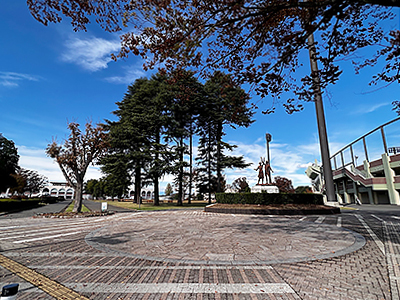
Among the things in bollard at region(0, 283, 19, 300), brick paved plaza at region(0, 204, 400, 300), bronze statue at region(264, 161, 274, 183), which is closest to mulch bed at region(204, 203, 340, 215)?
bronze statue at region(264, 161, 274, 183)

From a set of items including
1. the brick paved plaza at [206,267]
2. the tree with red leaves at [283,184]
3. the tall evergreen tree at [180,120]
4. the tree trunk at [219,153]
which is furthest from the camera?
the tree with red leaves at [283,184]

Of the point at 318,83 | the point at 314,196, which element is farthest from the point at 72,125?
the point at 314,196

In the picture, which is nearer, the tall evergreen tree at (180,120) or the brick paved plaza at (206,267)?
the brick paved plaza at (206,267)

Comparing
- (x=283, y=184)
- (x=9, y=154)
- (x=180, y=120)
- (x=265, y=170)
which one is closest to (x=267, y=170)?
(x=265, y=170)

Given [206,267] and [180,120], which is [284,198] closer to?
[206,267]

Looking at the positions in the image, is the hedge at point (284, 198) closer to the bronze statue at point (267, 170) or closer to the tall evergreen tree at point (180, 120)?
the bronze statue at point (267, 170)

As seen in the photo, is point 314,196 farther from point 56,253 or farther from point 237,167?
point 56,253

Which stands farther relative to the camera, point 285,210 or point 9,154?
point 9,154

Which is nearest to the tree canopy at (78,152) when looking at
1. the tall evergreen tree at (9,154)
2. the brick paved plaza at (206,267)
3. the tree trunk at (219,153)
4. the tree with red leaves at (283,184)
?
the brick paved plaza at (206,267)

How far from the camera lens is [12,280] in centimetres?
380

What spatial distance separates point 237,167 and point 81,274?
90.7 feet

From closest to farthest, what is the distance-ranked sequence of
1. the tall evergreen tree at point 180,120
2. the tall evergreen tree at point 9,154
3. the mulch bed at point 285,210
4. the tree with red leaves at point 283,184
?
the mulch bed at point 285,210 < the tall evergreen tree at point 180,120 < the tall evergreen tree at point 9,154 < the tree with red leaves at point 283,184

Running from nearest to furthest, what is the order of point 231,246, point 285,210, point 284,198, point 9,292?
point 9,292 → point 231,246 → point 285,210 → point 284,198

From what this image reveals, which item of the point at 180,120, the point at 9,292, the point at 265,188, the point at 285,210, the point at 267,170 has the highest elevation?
the point at 180,120
